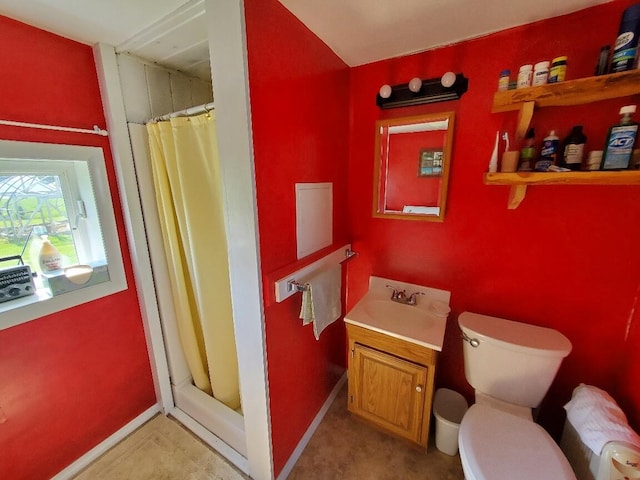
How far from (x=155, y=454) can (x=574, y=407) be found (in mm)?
2172

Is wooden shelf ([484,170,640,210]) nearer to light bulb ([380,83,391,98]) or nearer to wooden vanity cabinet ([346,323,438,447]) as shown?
light bulb ([380,83,391,98])

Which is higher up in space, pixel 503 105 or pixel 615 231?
pixel 503 105

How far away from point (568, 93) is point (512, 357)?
114 centimetres

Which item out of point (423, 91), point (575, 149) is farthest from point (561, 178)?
point (423, 91)

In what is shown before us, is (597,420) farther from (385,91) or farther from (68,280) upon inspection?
(68,280)

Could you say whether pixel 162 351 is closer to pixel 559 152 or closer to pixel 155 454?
pixel 155 454

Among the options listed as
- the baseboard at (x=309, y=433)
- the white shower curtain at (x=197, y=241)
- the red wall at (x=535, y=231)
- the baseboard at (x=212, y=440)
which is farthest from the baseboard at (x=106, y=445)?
the red wall at (x=535, y=231)

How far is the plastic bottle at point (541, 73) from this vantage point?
98 cm

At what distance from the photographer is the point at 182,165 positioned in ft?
4.18

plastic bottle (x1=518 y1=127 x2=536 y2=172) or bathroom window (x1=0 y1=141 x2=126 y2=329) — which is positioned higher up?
plastic bottle (x1=518 y1=127 x2=536 y2=172)

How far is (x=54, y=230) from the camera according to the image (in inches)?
50.3

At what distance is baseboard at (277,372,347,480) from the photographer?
1.33 metres

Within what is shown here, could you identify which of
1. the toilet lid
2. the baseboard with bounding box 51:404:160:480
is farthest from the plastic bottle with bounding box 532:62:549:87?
the baseboard with bounding box 51:404:160:480

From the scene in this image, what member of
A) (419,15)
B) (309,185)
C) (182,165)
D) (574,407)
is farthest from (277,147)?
(574,407)
